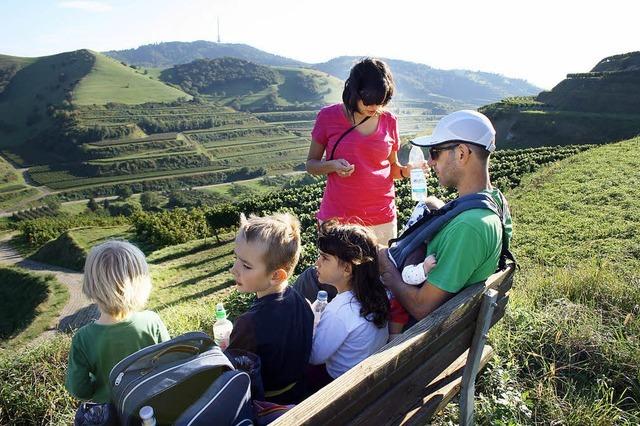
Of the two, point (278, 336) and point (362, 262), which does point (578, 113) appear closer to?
point (362, 262)

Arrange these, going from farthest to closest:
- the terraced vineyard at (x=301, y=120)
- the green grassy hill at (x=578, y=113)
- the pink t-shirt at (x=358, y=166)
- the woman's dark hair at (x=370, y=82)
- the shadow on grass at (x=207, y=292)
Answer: the terraced vineyard at (x=301, y=120) < the green grassy hill at (x=578, y=113) < the shadow on grass at (x=207, y=292) < the pink t-shirt at (x=358, y=166) < the woman's dark hair at (x=370, y=82)

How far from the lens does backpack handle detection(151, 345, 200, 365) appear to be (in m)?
1.92

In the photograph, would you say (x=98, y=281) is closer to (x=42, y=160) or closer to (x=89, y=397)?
(x=89, y=397)

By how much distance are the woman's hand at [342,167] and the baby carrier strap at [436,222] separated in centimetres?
90

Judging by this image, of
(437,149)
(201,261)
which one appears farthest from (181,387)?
(201,261)

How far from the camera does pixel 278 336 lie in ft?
7.84

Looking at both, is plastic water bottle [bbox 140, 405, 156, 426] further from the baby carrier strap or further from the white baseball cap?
the white baseball cap

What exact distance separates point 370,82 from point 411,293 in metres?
1.70

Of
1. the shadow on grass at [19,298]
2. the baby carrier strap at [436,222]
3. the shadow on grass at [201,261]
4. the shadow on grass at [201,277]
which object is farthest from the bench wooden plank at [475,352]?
the shadow on grass at [19,298]

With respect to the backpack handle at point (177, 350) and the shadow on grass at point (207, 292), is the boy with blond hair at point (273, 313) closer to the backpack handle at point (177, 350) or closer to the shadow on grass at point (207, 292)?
the backpack handle at point (177, 350)

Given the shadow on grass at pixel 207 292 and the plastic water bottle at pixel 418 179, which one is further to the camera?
the shadow on grass at pixel 207 292

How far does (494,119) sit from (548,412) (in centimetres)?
5124

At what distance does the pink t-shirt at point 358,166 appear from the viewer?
374cm

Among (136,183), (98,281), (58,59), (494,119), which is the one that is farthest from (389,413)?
(58,59)
